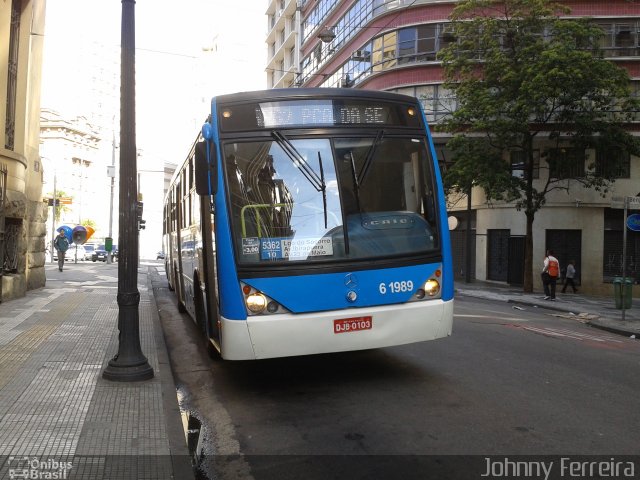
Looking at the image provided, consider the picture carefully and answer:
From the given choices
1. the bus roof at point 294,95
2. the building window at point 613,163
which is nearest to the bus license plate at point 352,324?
the bus roof at point 294,95

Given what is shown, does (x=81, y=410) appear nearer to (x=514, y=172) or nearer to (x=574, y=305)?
(x=574, y=305)

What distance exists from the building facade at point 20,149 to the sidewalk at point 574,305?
14.0 metres

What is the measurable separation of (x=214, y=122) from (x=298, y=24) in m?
45.1

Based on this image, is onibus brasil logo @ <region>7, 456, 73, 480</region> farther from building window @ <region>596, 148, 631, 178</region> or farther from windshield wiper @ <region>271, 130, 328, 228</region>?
building window @ <region>596, 148, 631, 178</region>

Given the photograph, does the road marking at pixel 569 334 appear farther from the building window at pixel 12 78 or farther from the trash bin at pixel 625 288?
the building window at pixel 12 78

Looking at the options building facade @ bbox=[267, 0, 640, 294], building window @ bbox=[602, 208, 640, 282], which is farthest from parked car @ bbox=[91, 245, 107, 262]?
building window @ bbox=[602, 208, 640, 282]

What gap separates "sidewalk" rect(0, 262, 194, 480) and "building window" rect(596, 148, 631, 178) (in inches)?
770

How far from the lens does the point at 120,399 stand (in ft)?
18.7

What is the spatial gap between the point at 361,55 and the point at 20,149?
22.3 m

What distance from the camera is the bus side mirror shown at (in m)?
5.93

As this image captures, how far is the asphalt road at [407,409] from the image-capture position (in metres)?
4.49

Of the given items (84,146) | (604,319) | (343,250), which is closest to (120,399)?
(343,250)

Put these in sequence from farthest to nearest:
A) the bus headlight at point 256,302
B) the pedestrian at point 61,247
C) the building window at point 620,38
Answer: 1. the building window at point 620,38
2. the pedestrian at point 61,247
3. the bus headlight at point 256,302

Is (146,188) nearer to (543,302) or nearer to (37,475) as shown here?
(543,302)
